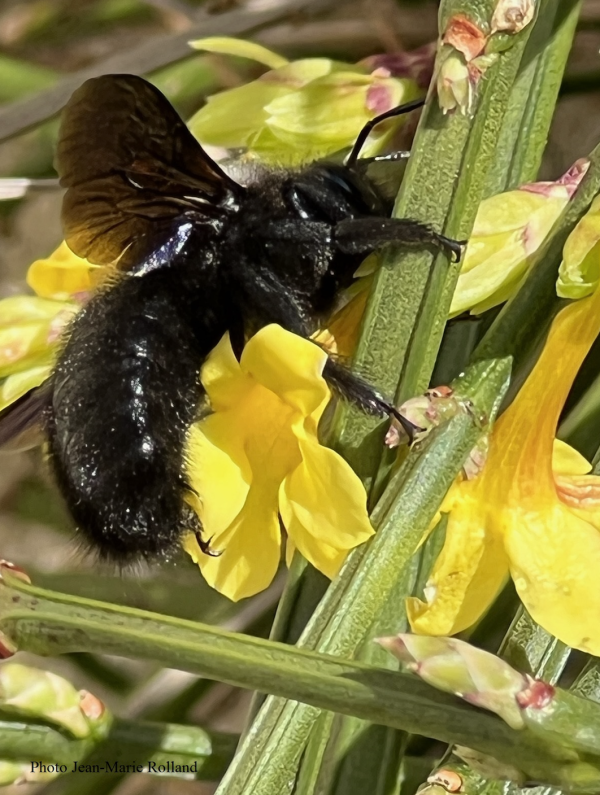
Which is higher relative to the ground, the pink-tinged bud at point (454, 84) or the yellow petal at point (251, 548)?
the pink-tinged bud at point (454, 84)

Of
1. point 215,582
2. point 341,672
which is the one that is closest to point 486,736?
point 341,672

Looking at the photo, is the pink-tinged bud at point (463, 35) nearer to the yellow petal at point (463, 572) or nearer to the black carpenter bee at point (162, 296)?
the black carpenter bee at point (162, 296)

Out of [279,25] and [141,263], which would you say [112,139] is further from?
[279,25]

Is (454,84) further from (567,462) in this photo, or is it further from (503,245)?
(567,462)

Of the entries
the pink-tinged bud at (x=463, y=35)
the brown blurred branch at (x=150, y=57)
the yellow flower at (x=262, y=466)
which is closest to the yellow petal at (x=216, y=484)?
the yellow flower at (x=262, y=466)

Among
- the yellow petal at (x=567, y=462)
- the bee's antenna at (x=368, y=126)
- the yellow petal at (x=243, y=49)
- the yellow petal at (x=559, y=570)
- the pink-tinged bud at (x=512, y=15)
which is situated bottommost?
the yellow petal at (x=559, y=570)

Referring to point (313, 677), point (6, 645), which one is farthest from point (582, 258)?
point (6, 645)
